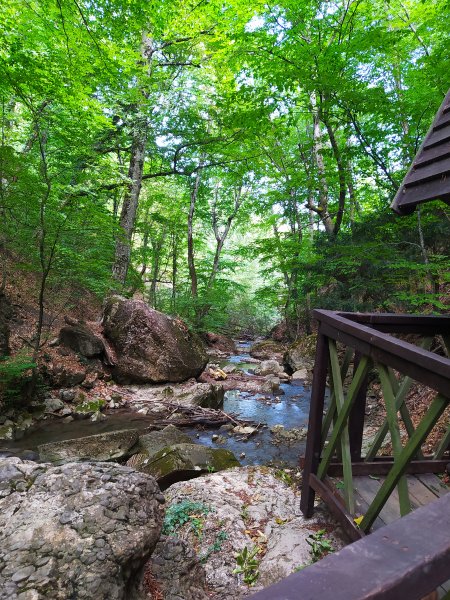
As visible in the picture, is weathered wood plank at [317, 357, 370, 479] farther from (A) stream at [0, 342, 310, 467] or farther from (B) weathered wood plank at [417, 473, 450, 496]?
(A) stream at [0, 342, 310, 467]

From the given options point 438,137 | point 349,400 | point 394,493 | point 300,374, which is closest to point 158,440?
point 394,493

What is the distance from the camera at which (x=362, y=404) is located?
3.42 m

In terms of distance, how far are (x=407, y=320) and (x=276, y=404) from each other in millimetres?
7282

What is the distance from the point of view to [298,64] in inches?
320

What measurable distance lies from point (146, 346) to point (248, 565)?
26.3 ft

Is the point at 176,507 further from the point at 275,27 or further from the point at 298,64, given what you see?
the point at 275,27

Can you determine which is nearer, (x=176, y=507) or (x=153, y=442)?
(x=176, y=507)

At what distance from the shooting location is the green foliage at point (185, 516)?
143 inches

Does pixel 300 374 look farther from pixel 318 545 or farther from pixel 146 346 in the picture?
pixel 318 545

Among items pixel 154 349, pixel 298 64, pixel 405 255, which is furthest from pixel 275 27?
pixel 154 349

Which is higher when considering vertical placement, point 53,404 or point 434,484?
point 434,484

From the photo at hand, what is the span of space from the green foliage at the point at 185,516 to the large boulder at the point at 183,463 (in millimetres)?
1080

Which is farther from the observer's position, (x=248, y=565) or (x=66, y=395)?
(x=66, y=395)

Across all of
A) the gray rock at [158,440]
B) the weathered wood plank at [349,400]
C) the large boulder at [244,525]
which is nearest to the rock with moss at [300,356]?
the gray rock at [158,440]
